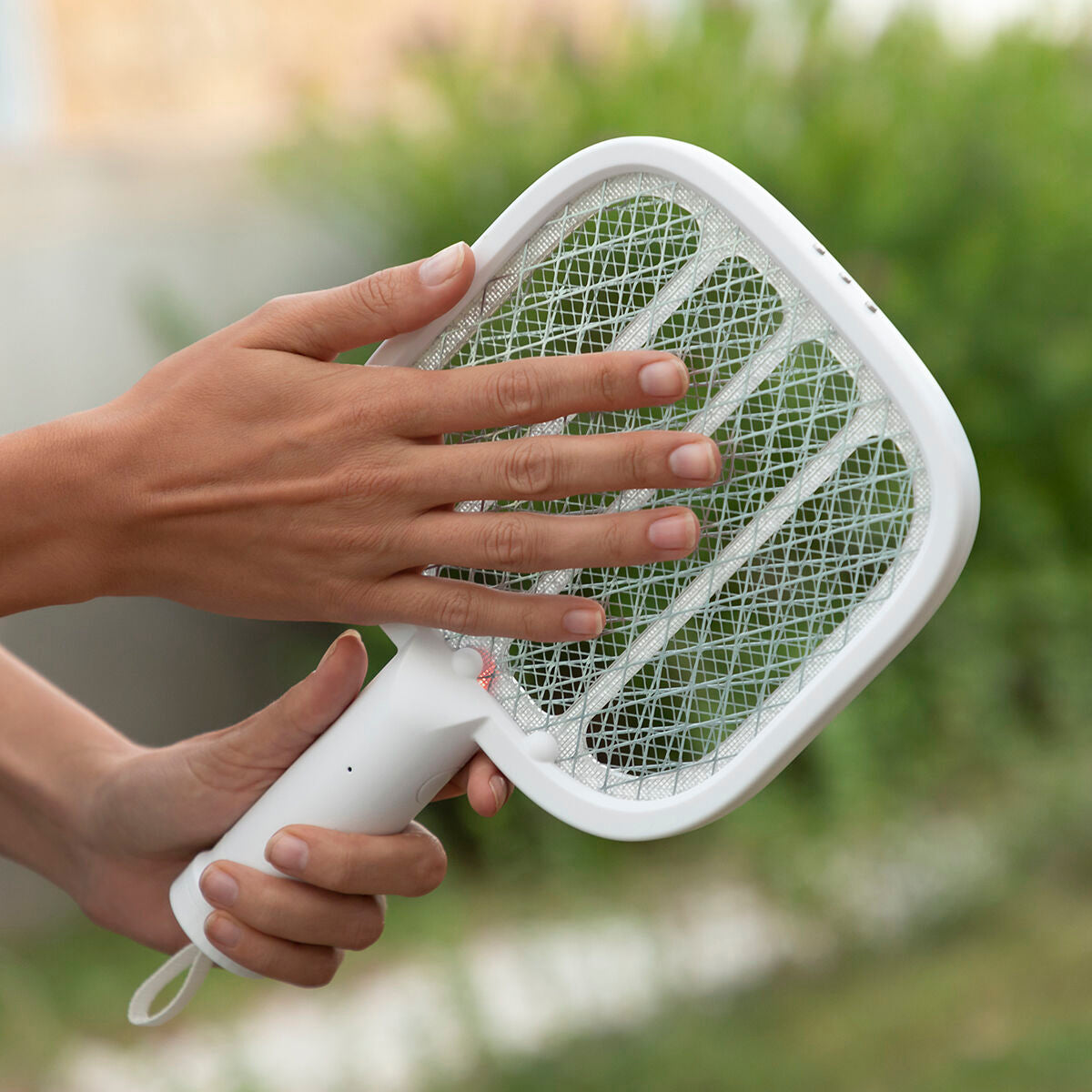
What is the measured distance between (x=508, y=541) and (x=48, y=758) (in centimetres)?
59

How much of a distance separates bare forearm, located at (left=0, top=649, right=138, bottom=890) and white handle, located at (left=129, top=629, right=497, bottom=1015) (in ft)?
0.60

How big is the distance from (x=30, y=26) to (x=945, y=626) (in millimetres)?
3444

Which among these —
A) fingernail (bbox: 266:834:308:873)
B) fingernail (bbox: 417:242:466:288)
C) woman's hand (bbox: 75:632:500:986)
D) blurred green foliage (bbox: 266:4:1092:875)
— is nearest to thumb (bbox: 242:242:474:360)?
fingernail (bbox: 417:242:466:288)

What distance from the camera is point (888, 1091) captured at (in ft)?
6.33

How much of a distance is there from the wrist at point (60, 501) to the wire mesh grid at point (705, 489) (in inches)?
9.0

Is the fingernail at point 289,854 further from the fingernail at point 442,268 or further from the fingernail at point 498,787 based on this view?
the fingernail at point 442,268

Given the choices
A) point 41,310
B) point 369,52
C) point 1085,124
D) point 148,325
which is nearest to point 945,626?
point 1085,124

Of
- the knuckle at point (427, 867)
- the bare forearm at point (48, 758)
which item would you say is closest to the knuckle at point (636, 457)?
the knuckle at point (427, 867)

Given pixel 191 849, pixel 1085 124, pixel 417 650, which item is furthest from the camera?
pixel 1085 124

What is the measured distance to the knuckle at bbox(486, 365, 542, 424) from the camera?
0.73 meters

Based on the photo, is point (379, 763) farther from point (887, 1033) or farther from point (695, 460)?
point (887, 1033)

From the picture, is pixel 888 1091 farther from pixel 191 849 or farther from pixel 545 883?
pixel 191 849

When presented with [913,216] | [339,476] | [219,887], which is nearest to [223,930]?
[219,887]

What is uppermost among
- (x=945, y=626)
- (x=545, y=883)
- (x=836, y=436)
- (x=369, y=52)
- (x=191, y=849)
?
(x=369, y=52)
